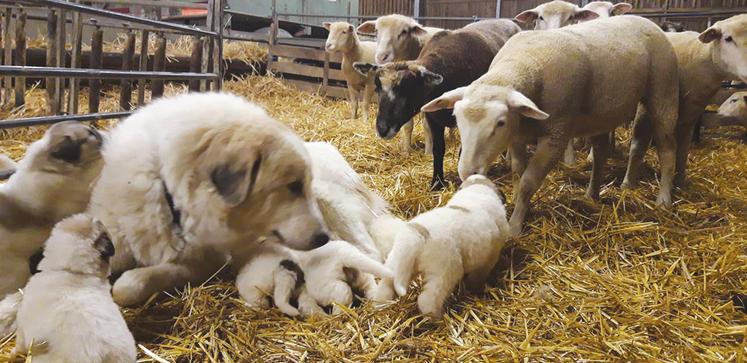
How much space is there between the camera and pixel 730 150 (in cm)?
695

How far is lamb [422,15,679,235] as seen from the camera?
3506 millimetres

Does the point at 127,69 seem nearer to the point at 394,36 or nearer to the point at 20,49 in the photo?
the point at 20,49

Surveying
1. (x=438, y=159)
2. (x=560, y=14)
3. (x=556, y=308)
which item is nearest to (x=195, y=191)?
(x=556, y=308)

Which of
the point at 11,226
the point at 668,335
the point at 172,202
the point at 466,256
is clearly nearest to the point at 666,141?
the point at 668,335

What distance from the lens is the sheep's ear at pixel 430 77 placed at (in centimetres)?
516

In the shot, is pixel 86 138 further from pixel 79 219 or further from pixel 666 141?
pixel 666 141

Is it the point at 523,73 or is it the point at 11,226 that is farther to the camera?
the point at 523,73

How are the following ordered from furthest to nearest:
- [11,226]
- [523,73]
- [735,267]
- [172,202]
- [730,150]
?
[730,150] → [523,73] → [735,267] → [172,202] → [11,226]

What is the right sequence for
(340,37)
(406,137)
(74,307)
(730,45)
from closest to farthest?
(74,307) → (730,45) → (406,137) → (340,37)

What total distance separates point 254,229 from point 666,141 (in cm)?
370

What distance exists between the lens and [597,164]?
464 centimetres

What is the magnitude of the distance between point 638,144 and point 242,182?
162 inches

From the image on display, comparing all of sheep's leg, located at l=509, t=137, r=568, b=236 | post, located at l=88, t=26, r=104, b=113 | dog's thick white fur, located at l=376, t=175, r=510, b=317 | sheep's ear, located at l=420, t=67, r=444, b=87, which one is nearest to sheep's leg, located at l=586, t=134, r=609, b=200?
sheep's leg, located at l=509, t=137, r=568, b=236

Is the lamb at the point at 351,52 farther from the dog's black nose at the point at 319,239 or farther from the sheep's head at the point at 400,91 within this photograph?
the dog's black nose at the point at 319,239
